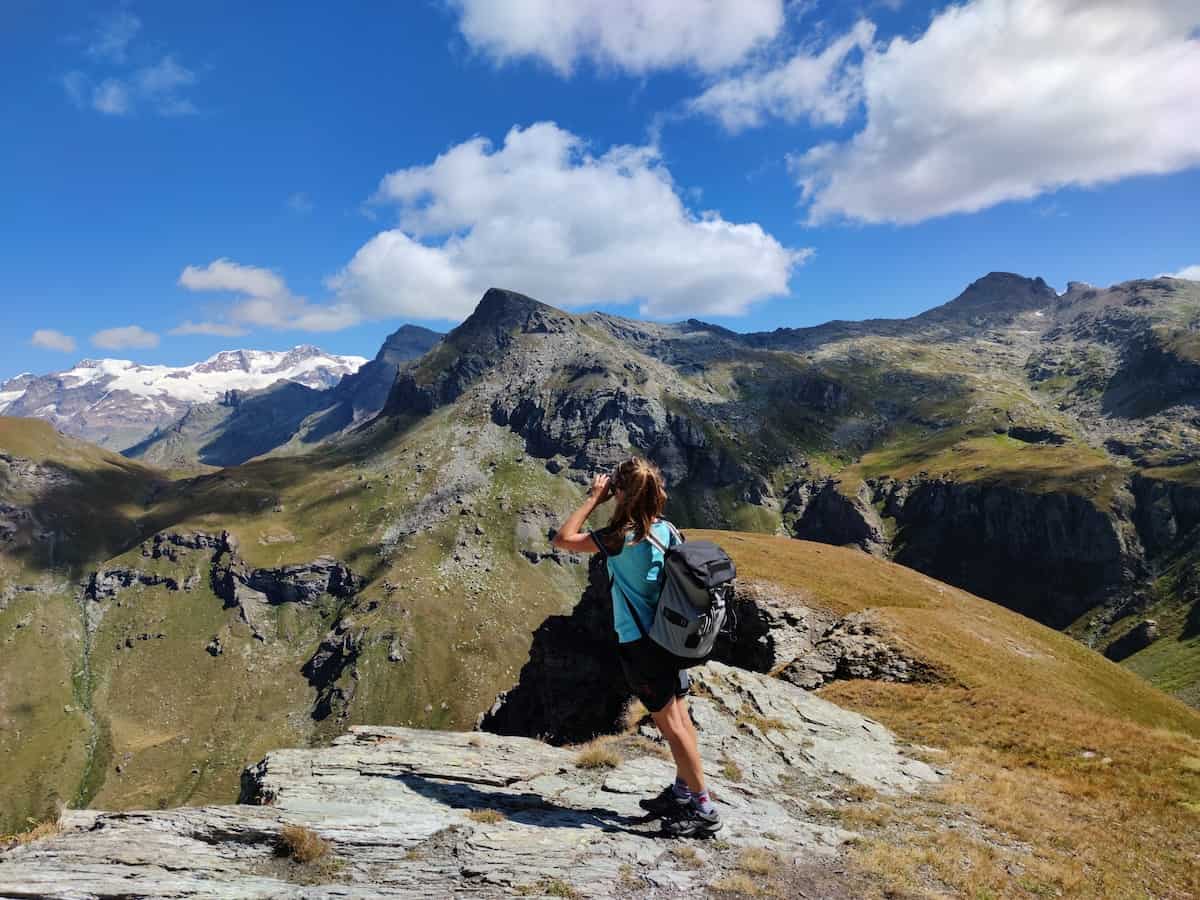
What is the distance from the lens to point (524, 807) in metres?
13.5

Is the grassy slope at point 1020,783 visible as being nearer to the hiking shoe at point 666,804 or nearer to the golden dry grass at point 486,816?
Answer: the hiking shoe at point 666,804

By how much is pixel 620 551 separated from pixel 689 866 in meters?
5.85

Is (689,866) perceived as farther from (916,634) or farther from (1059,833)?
(916,634)

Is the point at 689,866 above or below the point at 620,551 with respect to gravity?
below

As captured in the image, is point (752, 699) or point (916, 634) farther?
point (916, 634)

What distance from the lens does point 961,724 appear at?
2622 cm

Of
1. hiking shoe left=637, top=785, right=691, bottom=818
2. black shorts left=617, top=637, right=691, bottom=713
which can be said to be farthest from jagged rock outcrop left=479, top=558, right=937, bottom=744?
hiking shoe left=637, top=785, right=691, bottom=818

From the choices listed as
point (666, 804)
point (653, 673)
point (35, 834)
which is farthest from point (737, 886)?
point (35, 834)

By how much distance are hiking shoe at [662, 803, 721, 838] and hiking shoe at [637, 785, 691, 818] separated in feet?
0.42

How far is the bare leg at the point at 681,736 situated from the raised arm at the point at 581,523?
327 cm

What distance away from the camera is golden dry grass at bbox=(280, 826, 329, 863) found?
10.5 m

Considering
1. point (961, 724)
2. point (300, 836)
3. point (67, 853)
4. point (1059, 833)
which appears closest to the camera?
point (67, 853)

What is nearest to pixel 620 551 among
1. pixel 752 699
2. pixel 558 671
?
pixel 752 699

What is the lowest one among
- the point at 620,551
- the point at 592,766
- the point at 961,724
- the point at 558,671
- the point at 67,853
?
the point at 558,671
